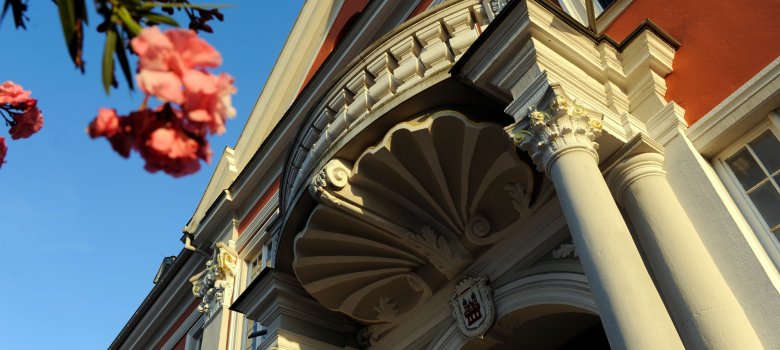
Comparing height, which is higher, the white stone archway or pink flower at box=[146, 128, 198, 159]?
the white stone archway

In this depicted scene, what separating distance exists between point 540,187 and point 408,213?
5.57 feet

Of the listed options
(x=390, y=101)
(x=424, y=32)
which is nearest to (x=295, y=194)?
(x=390, y=101)

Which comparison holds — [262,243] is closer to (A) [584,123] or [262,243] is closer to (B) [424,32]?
(B) [424,32]

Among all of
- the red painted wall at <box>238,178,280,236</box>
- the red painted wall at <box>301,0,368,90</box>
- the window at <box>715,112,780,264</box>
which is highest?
the red painted wall at <box>301,0,368,90</box>

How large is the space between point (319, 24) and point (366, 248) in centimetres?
920

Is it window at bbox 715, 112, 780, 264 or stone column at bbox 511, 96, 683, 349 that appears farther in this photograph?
window at bbox 715, 112, 780, 264

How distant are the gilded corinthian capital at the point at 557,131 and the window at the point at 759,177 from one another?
1239 millimetres

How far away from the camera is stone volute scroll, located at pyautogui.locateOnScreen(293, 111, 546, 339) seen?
25.4 ft

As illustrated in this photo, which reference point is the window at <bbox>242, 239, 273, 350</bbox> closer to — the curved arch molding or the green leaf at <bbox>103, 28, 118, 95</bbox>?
the curved arch molding

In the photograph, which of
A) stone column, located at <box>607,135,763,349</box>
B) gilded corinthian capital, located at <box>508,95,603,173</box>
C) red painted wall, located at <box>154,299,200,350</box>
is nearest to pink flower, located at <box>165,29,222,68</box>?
stone column, located at <box>607,135,763,349</box>

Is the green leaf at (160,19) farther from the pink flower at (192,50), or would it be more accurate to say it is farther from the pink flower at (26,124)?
the pink flower at (26,124)

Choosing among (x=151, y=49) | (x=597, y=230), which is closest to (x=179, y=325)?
(x=597, y=230)

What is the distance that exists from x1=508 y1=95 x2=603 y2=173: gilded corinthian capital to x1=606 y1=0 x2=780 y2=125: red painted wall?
3.80 feet

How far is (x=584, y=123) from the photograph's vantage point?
5.89 metres
